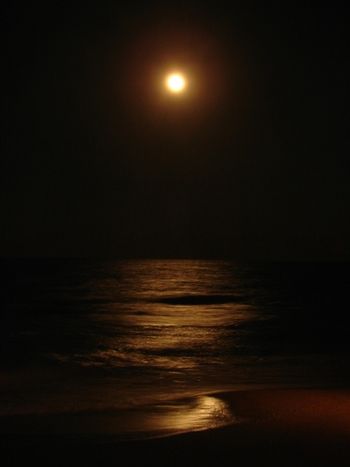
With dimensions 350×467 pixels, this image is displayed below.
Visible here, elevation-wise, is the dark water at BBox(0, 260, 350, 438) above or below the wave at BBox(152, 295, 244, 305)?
above

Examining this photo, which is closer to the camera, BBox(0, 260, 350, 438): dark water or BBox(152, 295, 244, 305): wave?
BBox(0, 260, 350, 438): dark water

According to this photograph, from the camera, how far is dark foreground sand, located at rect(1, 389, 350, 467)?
7547mm

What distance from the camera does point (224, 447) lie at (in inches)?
320

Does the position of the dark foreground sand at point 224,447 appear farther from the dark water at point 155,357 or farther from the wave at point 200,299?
the wave at point 200,299

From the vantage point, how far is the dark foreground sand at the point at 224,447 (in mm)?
7547

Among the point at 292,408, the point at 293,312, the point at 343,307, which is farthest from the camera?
the point at 343,307

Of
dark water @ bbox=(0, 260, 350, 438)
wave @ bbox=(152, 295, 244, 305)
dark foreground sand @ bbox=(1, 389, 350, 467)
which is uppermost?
dark foreground sand @ bbox=(1, 389, 350, 467)

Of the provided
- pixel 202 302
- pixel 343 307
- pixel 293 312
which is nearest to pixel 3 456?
pixel 293 312

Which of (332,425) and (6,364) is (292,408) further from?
(6,364)

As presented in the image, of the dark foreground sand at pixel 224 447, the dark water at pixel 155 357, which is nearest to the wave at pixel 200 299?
the dark water at pixel 155 357

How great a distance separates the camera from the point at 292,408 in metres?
10.4

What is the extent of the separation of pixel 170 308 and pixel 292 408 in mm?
43788

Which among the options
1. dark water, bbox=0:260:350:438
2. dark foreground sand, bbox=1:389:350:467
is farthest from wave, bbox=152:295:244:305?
dark foreground sand, bbox=1:389:350:467

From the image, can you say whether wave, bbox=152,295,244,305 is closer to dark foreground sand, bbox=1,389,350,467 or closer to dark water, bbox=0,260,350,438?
dark water, bbox=0,260,350,438
